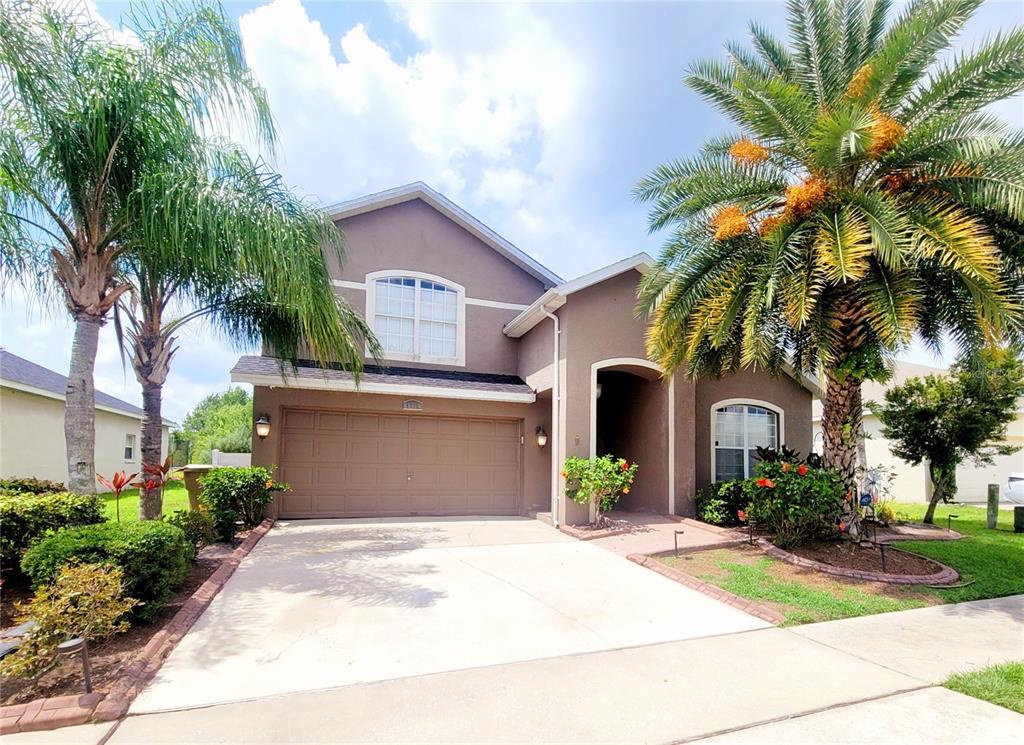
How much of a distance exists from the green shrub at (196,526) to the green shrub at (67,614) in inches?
135

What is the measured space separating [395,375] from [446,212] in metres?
5.07

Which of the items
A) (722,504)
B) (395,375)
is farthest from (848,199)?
(395,375)

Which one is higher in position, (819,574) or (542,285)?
(542,285)

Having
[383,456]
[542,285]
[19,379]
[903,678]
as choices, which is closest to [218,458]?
[19,379]

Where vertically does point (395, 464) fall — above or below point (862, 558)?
above

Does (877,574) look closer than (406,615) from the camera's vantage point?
No

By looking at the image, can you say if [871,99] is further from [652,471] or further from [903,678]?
[652,471]

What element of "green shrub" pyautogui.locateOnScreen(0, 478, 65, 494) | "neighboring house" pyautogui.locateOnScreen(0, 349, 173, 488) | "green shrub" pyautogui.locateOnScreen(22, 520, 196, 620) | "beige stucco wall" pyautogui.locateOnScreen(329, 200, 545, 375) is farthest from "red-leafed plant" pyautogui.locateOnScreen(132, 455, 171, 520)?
"neighboring house" pyautogui.locateOnScreen(0, 349, 173, 488)

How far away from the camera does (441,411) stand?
44.2 ft

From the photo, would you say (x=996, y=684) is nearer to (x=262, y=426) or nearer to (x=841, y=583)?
(x=841, y=583)

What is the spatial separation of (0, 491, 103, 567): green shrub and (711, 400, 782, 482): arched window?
13.0 metres

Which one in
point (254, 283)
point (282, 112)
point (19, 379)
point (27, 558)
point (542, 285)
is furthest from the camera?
point (542, 285)

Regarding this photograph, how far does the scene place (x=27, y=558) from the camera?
209 inches

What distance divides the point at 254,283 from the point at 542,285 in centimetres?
884
